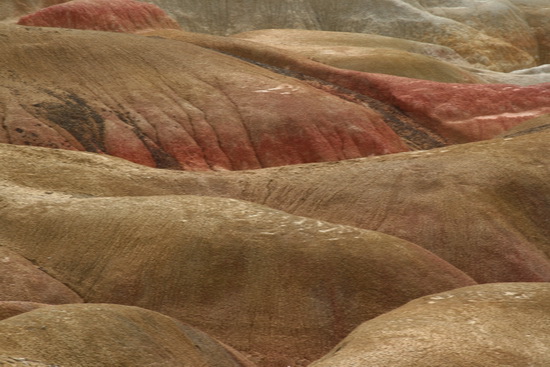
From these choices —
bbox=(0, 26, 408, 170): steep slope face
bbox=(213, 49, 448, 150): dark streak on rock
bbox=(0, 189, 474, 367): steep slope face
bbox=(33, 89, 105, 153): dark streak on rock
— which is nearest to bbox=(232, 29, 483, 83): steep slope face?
bbox=(213, 49, 448, 150): dark streak on rock

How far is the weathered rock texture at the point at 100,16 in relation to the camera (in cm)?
5825

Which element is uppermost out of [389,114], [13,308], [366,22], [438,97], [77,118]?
[13,308]

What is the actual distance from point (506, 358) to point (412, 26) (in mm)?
73720

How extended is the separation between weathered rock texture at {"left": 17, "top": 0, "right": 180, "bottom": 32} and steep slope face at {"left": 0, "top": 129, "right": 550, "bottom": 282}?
2593 centimetres

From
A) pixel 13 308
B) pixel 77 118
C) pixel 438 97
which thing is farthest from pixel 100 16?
pixel 13 308

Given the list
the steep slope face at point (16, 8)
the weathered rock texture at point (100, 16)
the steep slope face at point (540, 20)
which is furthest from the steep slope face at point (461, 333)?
the steep slope face at point (540, 20)

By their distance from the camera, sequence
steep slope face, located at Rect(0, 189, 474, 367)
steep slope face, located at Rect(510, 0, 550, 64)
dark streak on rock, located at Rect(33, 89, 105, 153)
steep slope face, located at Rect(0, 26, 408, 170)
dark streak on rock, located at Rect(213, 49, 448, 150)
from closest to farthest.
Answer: steep slope face, located at Rect(0, 189, 474, 367), dark streak on rock, located at Rect(33, 89, 105, 153), steep slope face, located at Rect(0, 26, 408, 170), dark streak on rock, located at Rect(213, 49, 448, 150), steep slope face, located at Rect(510, 0, 550, 64)

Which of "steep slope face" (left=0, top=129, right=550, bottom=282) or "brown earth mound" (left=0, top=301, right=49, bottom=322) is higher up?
"brown earth mound" (left=0, top=301, right=49, bottom=322)

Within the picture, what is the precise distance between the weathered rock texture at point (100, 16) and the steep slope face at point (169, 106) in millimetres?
10376

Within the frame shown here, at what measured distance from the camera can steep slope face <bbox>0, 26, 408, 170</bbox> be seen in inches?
1694

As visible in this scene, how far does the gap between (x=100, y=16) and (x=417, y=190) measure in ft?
98.4

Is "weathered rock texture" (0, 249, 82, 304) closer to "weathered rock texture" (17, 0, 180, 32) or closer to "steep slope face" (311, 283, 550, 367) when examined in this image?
"steep slope face" (311, 283, 550, 367)

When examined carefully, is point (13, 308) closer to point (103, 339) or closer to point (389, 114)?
point (103, 339)

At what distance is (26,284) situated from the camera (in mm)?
25172
